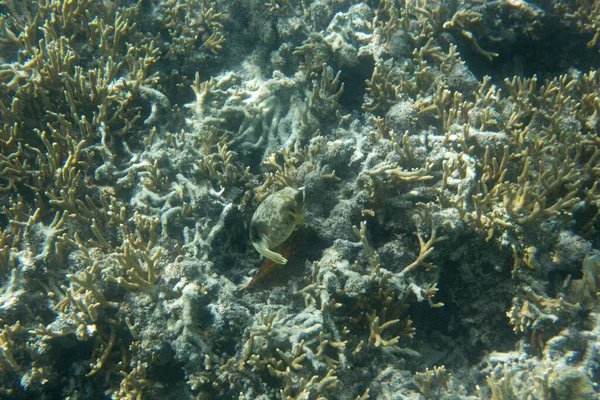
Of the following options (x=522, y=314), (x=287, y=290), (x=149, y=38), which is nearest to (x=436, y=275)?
(x=522, y=314)

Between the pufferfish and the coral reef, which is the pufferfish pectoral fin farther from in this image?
the coral reef

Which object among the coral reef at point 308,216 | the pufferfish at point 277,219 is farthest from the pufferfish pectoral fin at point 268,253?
the coral reef at point 308,216

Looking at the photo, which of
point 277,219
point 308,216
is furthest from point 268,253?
point 308,216

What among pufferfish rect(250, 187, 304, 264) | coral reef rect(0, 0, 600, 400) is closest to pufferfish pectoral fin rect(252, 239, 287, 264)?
pufferfish rect(250, 187, 304, 264)

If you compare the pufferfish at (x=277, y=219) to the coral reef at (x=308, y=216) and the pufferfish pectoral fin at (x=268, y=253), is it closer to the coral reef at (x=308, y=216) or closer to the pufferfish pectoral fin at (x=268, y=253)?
the pufferfish pectoral fin at (x=268, y=253)

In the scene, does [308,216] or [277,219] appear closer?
[277,219]

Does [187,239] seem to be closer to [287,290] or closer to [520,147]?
[287,290]

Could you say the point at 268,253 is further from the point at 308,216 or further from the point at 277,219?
the point at 308,216
